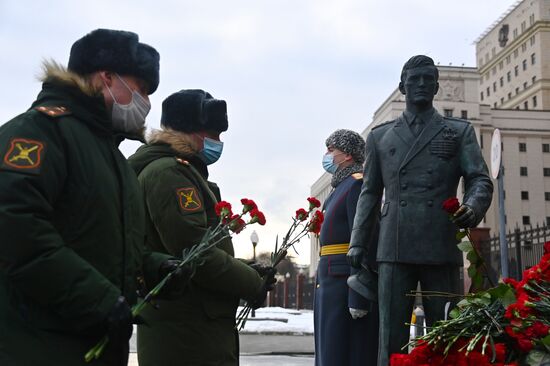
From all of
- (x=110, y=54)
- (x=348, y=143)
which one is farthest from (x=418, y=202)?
(x=110, y=54)

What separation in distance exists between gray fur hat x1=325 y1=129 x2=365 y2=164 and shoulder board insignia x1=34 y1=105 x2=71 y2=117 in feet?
12.9

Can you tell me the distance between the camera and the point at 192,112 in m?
4.01

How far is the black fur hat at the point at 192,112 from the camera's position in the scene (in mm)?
4012

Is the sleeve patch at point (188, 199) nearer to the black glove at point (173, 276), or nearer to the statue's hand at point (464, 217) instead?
the black glove at point (173, 276)

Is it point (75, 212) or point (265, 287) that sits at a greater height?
point (75, 212)

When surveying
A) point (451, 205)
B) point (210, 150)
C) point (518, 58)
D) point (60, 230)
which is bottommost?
point (60, 230)

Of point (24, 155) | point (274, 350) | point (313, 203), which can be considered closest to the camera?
Result: point (24, 155)

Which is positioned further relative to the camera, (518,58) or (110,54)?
(518,58)

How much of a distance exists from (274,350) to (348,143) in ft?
23.0

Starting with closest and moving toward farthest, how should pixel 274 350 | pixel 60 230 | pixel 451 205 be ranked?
pixel 60 230
pixel 451 205
pixel 274 350

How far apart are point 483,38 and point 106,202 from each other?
102 m

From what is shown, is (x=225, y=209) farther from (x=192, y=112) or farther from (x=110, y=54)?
(x=192, y=112)

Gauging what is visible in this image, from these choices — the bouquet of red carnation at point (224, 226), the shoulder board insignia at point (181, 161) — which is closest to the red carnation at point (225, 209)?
the bouquet of red carnation at point (224, 226)

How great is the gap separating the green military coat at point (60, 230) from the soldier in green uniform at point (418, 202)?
2269mm
